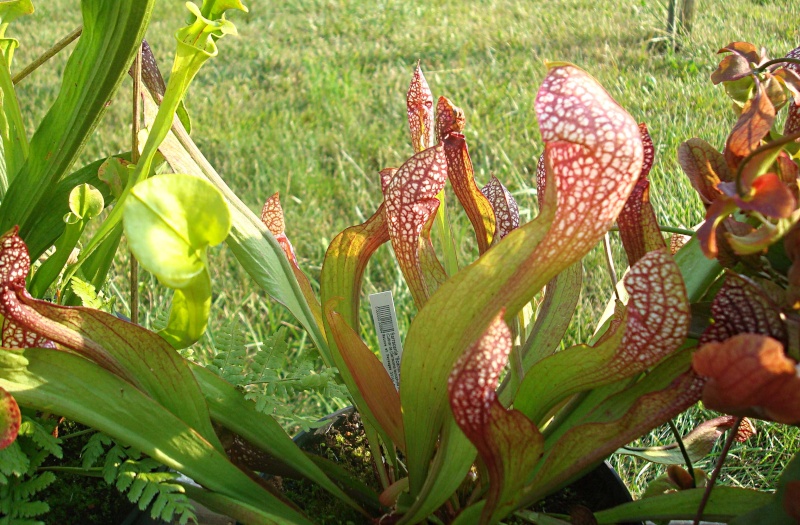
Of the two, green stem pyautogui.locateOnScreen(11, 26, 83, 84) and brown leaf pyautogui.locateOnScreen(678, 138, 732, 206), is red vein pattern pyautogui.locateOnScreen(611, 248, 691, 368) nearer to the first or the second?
brown leaf pyautogui.locateOnScreen(678, 138, 732, 206)

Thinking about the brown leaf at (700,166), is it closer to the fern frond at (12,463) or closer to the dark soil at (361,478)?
the dark soil at (361,478)

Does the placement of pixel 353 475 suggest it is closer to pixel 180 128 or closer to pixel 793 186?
pixel 180 128

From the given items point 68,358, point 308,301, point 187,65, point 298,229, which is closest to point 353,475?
point 308,301

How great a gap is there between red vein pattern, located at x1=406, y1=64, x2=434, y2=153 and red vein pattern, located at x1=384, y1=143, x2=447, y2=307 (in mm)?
131

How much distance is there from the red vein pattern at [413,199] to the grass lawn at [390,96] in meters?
0.63

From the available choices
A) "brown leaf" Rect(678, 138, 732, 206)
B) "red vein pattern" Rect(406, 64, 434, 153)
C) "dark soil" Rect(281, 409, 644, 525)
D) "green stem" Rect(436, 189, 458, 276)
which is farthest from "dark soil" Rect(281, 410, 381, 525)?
"brown leaf" Rect(678, 138, 732, 206)

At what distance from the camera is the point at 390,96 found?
2.68m

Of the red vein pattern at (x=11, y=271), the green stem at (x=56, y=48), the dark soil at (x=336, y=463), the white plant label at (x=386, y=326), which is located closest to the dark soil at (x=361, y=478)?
the dark soil at (x=336, y=463)

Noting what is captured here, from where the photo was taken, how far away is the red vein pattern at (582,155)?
19.4 inches

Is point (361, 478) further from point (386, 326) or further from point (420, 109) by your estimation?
point (420, 109)

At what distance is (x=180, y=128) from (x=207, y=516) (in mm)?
486

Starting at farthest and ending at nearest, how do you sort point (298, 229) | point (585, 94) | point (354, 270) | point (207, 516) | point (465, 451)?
point (298, 229) → point (207, 516) → point (354, 270) → point (465, 451) → point (585, 94)

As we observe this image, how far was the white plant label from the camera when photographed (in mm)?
766

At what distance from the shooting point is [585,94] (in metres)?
0.49
